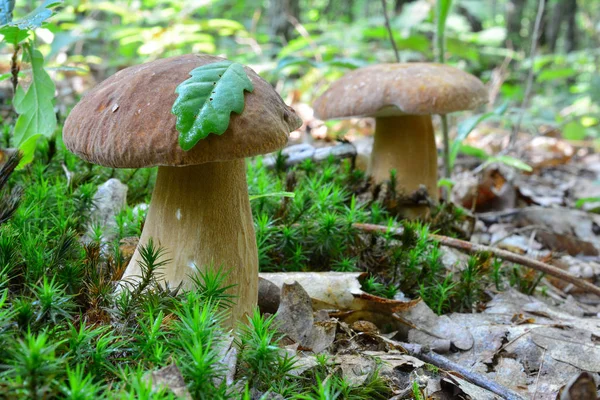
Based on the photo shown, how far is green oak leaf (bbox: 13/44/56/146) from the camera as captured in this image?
2.33m

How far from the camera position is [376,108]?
3.14 metres

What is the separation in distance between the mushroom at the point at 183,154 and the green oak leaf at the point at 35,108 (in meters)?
0.63

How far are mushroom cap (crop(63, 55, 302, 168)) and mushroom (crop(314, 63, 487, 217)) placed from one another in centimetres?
152

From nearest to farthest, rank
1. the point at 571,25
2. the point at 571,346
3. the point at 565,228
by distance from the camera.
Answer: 1. the point at 571,346
2. the point at 565,228
3. the point at 571,25

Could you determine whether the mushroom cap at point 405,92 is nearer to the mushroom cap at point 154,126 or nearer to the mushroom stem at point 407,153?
the mushroom stem at point 407,153

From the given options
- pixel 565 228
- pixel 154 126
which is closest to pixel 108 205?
pixel 154 126

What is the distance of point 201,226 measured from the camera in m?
1.89

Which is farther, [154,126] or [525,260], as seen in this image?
[525,260]

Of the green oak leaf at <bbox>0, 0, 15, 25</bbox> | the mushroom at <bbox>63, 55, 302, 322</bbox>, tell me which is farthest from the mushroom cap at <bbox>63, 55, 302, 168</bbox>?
the green oak leaf at <bbox>0, 0, 15, 25</bbox>

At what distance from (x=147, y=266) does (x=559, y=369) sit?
1.75 meters

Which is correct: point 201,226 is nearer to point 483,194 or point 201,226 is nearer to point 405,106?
point 405,106

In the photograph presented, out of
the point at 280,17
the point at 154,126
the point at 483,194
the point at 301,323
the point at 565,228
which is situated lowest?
the point at 565,228

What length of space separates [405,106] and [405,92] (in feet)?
0.31

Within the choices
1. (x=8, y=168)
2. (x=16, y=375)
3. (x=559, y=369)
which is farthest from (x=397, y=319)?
(x=8, y=168)
